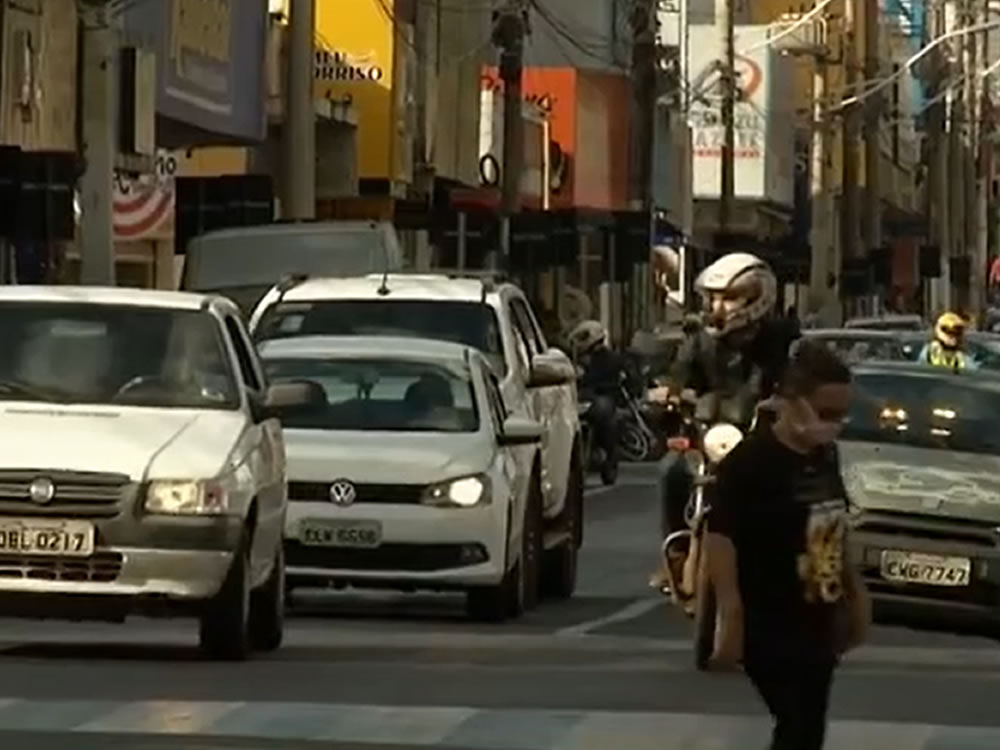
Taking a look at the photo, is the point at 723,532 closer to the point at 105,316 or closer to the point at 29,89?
the point at 105,316

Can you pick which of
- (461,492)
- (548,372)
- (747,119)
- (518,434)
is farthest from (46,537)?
(747,119)

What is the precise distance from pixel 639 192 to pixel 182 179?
2283 cm

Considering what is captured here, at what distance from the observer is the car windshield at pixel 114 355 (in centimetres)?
1698

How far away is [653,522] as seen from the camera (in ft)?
109

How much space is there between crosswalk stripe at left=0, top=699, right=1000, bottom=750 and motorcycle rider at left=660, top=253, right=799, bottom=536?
2655 millimetres

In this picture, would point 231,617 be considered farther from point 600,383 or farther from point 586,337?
point 586,337

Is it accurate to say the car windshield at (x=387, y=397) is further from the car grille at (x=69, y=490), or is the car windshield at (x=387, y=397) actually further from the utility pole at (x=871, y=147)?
the utility pole at (x=871, y=147)

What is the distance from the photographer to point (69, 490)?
52.4 feet

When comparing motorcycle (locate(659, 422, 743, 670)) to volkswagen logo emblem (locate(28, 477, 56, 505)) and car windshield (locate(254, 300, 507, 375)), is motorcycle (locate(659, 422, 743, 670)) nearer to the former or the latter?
volkswagen logo emblem (locate(28, 477, 56, 505))

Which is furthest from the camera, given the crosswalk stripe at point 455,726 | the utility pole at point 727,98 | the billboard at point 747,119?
the billboard at point 747,119

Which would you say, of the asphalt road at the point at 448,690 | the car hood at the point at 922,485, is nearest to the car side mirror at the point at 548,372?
the asphalt road at the point at 448,690

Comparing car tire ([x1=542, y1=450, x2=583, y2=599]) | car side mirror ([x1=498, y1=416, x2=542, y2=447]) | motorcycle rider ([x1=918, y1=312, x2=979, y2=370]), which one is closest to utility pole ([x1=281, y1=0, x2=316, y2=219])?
motorcycle rider ([x1=918, y1=312, x2=979, y2=370])

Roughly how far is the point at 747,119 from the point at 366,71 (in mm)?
33646

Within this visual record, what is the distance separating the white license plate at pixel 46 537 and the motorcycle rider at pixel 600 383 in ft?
80.5
